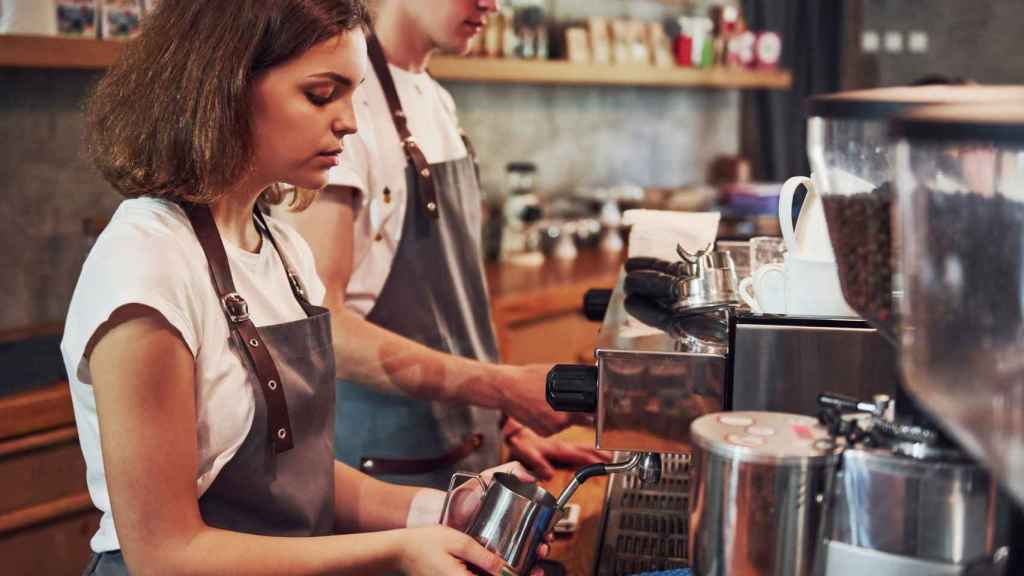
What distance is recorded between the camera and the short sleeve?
3.96 feet

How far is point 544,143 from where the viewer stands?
492cm

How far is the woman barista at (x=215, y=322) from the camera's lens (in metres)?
1.20

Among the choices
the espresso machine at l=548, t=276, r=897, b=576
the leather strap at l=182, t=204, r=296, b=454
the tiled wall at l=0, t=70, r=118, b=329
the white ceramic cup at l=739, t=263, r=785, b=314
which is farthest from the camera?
the tiled wall at l=0, t=70, r=118, b=329

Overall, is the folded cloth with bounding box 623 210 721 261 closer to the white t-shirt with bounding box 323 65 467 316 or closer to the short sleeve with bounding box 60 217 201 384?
the white t-shirt with bounding box 323 65 467 316

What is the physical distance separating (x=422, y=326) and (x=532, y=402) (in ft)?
1.21

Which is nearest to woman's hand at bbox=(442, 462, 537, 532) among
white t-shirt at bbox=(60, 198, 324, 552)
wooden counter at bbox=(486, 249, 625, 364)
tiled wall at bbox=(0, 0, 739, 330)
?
white t-shirt at bbox=(60, 198, 324, 552)

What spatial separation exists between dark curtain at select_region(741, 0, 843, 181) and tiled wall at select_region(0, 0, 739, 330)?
0.52ft

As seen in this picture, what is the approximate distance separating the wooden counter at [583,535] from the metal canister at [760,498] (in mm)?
501

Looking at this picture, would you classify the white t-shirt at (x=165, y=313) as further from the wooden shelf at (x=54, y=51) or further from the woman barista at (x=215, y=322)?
the wooden shelf at (x=54, y=51)

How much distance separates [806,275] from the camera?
119 cm

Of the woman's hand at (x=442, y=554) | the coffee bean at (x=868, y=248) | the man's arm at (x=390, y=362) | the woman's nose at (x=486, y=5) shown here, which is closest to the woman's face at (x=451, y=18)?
the woman's nose at (x=486, y=5)

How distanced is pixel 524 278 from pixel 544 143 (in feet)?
3.54

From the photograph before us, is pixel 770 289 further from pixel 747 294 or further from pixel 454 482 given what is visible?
pixel 454 482

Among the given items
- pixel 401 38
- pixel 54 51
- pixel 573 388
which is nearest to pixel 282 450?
pixel 573 388
